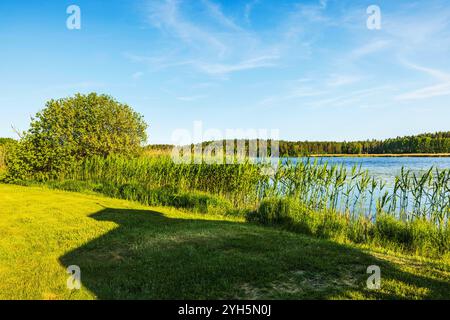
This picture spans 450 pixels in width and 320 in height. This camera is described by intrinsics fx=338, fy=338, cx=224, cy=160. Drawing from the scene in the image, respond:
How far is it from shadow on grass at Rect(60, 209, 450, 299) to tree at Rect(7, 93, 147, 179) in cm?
1324

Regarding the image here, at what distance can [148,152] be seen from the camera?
24.3m

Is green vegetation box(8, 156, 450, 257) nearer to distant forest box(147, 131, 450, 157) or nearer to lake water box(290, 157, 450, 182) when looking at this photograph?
lake water box(290, 157, 450, 182)

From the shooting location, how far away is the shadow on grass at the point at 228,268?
15.3 feet

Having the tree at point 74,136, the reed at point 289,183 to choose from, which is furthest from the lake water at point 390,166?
the tree at point 74,136

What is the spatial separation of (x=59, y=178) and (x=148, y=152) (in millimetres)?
6624

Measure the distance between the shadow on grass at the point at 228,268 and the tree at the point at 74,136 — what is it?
521 inches

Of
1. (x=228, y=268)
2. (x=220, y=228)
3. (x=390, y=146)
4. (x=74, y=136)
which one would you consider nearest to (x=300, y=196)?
(x=220, y=228)

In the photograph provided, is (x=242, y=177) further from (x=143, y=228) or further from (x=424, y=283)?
(x=424, y=283)

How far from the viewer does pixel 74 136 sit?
21.4 m

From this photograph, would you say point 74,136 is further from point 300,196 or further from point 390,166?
point 390,166

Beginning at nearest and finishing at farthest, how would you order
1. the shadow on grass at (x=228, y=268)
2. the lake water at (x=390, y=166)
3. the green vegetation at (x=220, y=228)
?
the shadow on grass at (x=228, y=268)
the green vegetation at (x=220, y=228)
the lake water at (x=390, y=166)

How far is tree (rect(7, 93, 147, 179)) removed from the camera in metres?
18.7

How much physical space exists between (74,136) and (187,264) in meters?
18.3

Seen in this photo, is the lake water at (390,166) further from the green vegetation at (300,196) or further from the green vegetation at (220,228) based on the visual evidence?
the green vegetation at (220,228)
